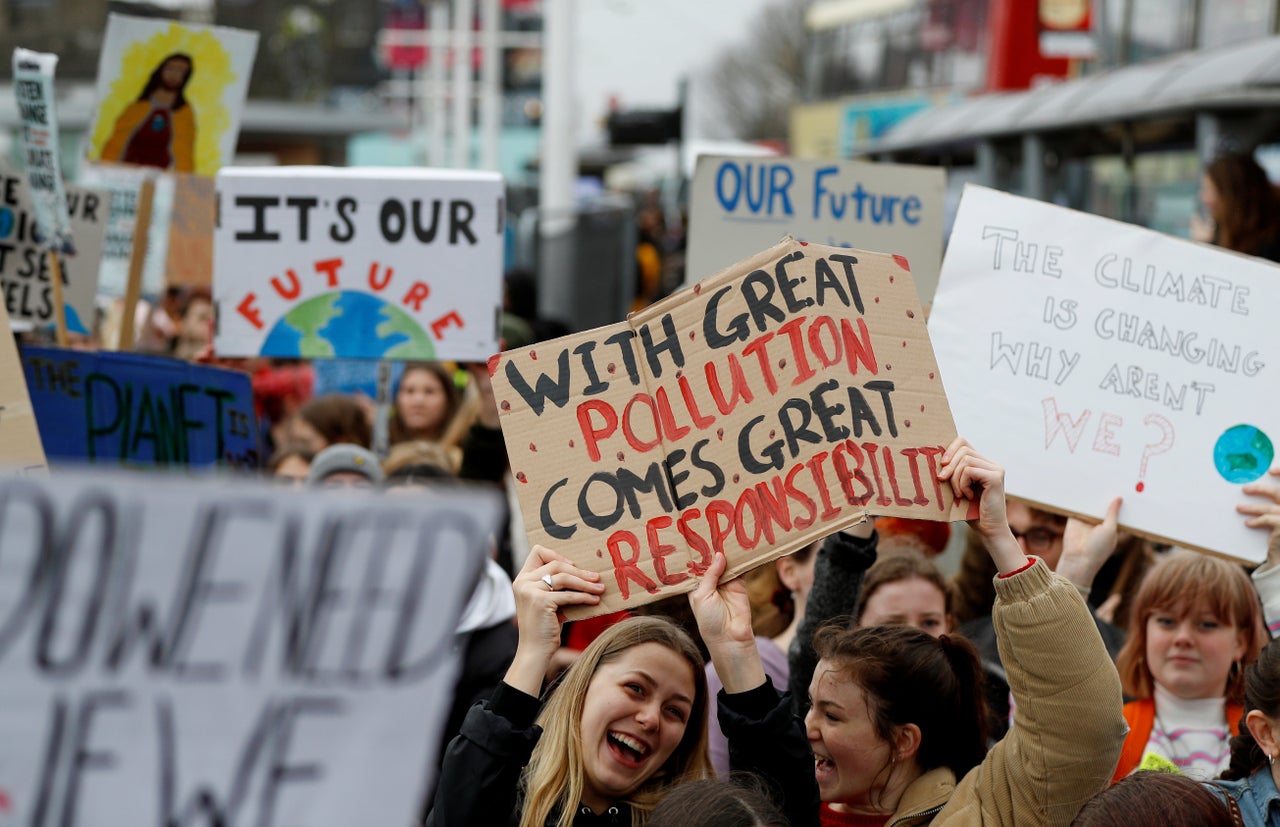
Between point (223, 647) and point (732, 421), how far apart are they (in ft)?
4.64

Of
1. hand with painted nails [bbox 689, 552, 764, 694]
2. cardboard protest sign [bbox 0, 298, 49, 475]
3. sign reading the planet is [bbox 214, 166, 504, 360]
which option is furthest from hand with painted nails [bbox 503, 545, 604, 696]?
sign reading the planet is [bbox 214, 166, 504, 360]

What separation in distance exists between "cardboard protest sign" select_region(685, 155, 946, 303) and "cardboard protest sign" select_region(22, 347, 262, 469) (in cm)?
192

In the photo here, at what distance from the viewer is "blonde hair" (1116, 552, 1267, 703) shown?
13.0ft

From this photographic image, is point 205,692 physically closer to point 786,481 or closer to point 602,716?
point 602,716

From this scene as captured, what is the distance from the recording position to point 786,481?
123 inches

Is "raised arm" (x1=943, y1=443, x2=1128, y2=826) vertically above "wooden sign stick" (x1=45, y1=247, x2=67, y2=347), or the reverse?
"wooden sign stick" (x1=45, y1=247, x2=67, y2=347)

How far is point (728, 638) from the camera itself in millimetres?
2963

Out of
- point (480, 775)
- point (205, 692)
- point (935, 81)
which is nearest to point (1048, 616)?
point (480, 775)

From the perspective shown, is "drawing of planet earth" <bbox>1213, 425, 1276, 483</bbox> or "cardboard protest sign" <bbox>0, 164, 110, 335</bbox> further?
"cardboard protest sign" <bbox>0, 164, 110, 335</bbox>

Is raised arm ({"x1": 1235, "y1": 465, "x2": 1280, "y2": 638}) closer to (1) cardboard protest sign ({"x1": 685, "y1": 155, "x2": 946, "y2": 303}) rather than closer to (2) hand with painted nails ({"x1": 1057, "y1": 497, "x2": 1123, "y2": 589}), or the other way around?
(2) hand with painted nails ({"x1": 1057, "y1": 497, "x2": 1123, "y2": 589})

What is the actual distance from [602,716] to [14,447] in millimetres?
1379

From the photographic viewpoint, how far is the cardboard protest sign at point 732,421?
309 cm

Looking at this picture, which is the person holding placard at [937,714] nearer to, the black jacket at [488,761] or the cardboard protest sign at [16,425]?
the black jacket at [488,761]

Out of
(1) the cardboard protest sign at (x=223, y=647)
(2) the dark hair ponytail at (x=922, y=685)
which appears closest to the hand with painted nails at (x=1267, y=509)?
(2) the dark hair ponytail at (x=922, y=685)
